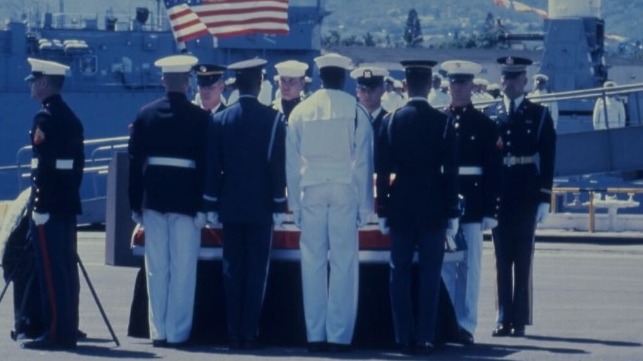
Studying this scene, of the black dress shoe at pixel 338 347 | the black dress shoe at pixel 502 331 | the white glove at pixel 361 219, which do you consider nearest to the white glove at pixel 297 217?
the white glove at pixel 361 219

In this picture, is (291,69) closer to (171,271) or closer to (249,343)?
(171,271)

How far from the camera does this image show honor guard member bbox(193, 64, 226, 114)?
12742 millimetres

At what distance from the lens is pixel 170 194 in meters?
12.0

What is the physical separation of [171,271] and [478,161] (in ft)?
8.10

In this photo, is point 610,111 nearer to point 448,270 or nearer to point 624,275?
point 624,275

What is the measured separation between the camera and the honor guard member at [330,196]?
38.6 feet

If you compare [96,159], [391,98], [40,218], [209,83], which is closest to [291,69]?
[209,83]

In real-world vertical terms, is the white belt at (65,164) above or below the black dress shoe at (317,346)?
above

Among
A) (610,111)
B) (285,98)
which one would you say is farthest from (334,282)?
(610,111)

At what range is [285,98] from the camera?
14375 millimetres

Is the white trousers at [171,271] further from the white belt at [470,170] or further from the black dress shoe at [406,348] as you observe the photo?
the white belt at [470,170]

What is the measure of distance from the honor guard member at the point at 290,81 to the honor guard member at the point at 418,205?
1883mm

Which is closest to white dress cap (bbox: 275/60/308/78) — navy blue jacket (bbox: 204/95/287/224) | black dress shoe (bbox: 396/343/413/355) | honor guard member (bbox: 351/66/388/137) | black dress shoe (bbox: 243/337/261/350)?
honor guard member (bbox: 351/66/388/137)

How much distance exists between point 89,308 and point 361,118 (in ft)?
12.6
